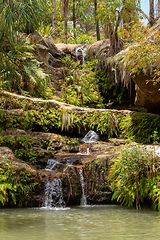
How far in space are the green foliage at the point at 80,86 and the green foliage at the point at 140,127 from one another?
4.08 meters

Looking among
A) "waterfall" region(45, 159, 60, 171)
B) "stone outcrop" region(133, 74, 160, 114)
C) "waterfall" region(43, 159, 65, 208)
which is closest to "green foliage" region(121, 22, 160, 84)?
"stone outcrop" region(133, 74, 160, 114)

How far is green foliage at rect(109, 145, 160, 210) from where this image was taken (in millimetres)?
6488

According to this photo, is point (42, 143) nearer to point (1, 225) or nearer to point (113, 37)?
point (1, 225)

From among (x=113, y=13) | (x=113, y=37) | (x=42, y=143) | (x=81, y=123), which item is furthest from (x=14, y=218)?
(x=113, y=13)

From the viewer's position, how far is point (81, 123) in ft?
38.5

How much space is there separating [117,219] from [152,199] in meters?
1.70

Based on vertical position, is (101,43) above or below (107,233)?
above

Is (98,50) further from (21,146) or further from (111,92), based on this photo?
(21,146)

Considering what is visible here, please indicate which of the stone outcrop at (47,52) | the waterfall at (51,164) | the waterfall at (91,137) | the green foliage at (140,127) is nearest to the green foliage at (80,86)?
the stone outcrop at (47,52)

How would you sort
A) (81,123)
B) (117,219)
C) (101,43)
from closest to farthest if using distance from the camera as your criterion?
1. (117,219)
2. (81,123)
3. (101,43)

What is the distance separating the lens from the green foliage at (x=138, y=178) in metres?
6.49

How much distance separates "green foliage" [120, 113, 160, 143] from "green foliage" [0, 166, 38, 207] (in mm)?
5330

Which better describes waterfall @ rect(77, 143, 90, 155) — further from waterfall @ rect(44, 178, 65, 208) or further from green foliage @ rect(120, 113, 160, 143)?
waterfall @ rect(44, 178, 65, 208)

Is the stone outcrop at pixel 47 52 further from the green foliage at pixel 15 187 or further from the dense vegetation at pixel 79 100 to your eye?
the green foliage at pixel 15 187
